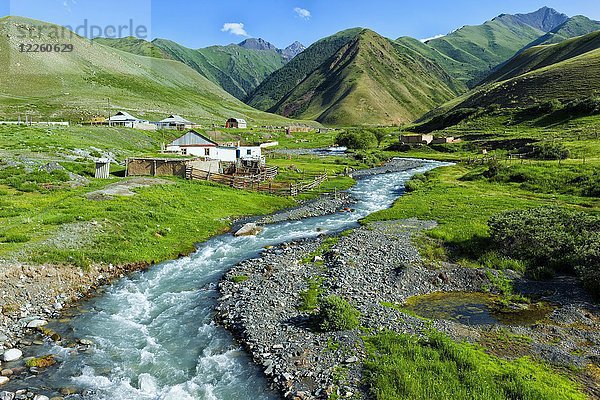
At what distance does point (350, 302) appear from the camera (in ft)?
64.1

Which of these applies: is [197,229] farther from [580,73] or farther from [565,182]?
[580,73]

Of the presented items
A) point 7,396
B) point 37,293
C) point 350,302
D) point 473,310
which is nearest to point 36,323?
point 37,293

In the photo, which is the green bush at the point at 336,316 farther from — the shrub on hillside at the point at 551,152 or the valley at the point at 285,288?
the shrub on hillside at the point at 551,152

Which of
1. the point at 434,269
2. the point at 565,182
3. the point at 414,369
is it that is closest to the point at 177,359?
the point at 414,369

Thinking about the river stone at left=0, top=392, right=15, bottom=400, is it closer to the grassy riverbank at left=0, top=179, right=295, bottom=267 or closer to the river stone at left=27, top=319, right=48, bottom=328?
the river stone at left=27, top=319, right=48, bottom=328

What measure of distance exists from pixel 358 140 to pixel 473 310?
11446 centimetres

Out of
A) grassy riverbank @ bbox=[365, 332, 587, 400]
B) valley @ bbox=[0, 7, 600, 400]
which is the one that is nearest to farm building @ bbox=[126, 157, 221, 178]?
valley @ bbox=[0, 7, 600, 400]

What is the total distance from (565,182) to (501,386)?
49333 mm

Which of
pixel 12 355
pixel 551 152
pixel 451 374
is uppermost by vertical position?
pixel 551 152

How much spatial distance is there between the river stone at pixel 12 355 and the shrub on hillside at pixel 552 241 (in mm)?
26495

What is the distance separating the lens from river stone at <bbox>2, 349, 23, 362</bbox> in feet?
→ 48.5

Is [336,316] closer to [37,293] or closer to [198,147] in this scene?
[37,293]

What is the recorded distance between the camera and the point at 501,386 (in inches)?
496

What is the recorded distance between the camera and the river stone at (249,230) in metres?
34.5
